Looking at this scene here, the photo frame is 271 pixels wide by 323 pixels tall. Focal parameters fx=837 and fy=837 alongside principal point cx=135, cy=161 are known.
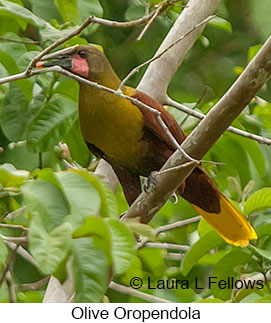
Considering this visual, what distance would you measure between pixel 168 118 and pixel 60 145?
0.35m

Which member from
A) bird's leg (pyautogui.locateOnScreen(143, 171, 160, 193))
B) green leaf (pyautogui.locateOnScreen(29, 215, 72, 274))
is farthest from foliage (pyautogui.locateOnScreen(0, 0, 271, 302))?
bird's leg (pyautogui.locateOnScreen(143, 171, 160, 193))

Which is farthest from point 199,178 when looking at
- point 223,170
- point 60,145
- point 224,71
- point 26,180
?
point 224,71

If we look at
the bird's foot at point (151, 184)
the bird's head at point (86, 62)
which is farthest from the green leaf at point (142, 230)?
the bird's head at point (86, 62)

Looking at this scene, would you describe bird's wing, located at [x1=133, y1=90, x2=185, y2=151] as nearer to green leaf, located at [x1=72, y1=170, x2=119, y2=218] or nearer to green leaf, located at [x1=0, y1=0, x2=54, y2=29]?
green leaf, located at [x1=0, y1=0, x2=54, y2=29]

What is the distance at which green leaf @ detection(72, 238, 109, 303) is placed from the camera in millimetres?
1337

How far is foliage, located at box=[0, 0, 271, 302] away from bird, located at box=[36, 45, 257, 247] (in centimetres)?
5

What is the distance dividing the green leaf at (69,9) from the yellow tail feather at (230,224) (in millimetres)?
680

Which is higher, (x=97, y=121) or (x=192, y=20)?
(x=192, y=20)

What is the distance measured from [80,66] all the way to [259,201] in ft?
2.06

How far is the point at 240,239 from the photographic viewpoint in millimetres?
2387

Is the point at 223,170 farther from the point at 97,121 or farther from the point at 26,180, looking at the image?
the point at 26,180

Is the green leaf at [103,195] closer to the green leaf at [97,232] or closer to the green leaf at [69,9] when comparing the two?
the green leaf at [97,232]

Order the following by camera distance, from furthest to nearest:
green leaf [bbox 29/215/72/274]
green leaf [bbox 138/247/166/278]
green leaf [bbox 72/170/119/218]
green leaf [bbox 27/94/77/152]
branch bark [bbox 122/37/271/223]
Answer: green leaf [bbox 138/247/166/278] → green leaf [bbox 27/94/77/152] → branch bark [bbox 122/37/271/223] → green leaf [bbox 72/170/119/218] → green leaf [bbox 29/215/72/274]

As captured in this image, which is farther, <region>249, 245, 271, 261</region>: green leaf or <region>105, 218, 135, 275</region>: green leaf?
<region>249, 245, 271, 261</region>: green leaf
